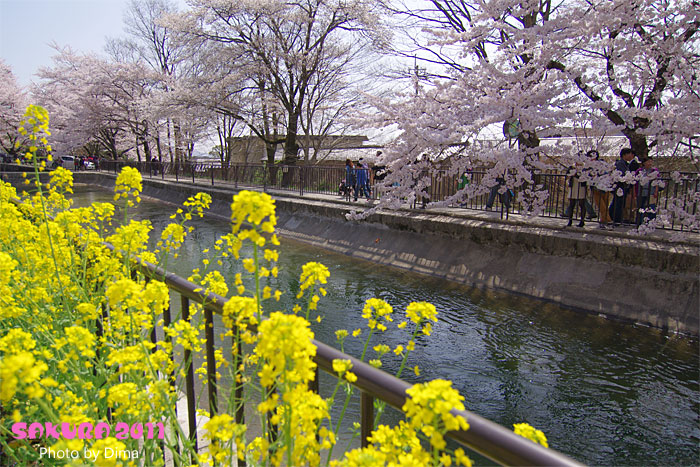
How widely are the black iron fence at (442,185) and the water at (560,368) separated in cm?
334

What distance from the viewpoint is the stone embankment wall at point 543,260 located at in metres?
7.86

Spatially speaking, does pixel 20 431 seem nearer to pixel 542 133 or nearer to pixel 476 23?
pixel 542 133

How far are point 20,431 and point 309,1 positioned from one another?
23.6m

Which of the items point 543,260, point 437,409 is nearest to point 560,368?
point 543,260

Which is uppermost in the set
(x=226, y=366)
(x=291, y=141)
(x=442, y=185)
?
(x=291, y=141)

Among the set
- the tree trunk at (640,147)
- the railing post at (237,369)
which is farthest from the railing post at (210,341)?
the tree trunk at (640,147)

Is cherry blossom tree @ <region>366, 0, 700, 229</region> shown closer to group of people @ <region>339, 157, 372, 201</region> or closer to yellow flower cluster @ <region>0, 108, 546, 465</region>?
group of people @ <region>339, 157, 372, 201</region>

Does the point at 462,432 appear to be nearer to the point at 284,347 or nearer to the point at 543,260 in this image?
the point at 284,347

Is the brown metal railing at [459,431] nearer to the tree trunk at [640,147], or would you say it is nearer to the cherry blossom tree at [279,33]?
the tree trunk at [640,147]

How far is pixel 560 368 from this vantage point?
621cm

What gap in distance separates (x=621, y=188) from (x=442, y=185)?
19.0ft

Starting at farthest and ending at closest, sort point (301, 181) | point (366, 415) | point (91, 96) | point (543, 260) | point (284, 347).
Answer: point (91, 96)
point (301, 181)
point (543, 260)
point (366, 415)
point (284, 347)

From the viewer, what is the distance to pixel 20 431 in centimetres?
207

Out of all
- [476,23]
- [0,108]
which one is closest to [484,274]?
[476,23]
